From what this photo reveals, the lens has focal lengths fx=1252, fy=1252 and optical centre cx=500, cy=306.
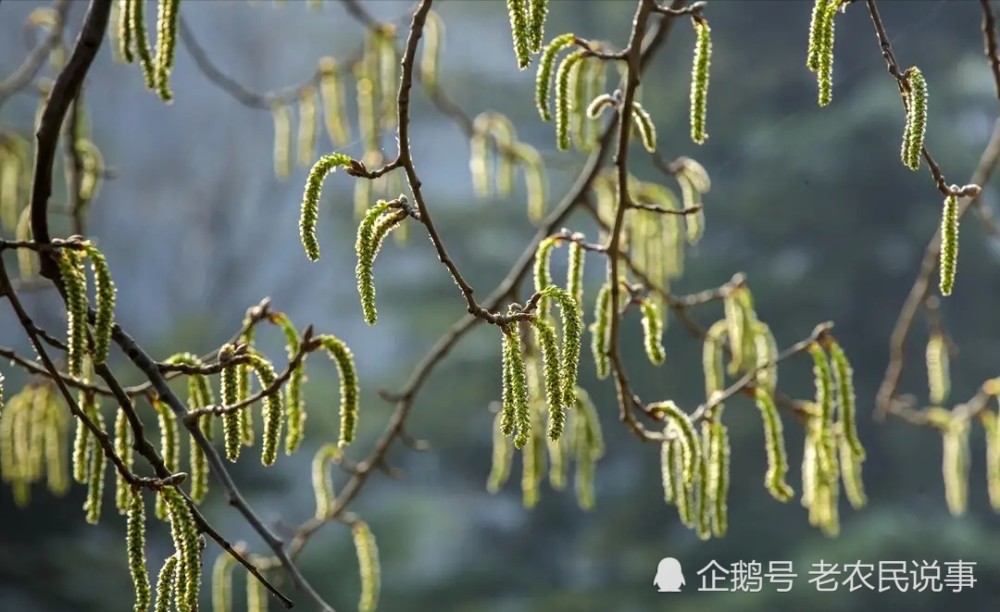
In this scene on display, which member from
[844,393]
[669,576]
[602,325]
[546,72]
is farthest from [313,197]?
[669,576]

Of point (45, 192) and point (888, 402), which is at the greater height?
point (45, 192)

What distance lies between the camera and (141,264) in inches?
167

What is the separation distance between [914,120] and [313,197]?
32 cm

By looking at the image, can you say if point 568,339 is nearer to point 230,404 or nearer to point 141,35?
point 230,404

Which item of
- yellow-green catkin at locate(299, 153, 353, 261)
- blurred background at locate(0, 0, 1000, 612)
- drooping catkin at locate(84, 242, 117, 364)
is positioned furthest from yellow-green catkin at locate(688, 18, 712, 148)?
blurred background at locate(0, 0, 1000, 612)

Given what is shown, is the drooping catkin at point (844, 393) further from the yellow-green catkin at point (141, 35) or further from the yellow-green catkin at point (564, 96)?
the yellow-green catkin at point (141, 35)

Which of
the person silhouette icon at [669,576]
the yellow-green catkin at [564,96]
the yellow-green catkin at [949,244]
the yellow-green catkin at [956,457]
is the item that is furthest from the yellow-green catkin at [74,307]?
the person silhouette icon at [669,576]

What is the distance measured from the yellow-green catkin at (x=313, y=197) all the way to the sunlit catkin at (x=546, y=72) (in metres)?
0.18

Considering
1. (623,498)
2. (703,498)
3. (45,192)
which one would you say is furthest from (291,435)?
(623,498)

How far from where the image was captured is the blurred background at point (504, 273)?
3.75 m

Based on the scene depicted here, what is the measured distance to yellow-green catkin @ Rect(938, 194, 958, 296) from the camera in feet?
2.28

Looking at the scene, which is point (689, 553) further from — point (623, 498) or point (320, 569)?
point (320, 569)

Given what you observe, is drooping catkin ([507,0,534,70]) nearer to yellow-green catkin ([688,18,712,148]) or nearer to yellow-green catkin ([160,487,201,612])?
yellow-green catkin ([688,18,712,148])

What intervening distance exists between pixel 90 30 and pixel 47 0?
3667mm
